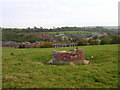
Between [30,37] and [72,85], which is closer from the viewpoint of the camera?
[72,85]

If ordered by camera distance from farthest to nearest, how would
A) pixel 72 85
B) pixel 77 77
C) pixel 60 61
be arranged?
1. pixel 60 61
2. pixel 77 77
3. pixel 72 85

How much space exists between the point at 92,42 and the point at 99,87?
146 feet

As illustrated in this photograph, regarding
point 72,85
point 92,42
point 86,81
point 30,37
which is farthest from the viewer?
point 30,37

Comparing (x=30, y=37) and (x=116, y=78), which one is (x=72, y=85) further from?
(x=30, y=37)

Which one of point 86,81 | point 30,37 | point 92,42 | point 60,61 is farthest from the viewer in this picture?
point 30,37

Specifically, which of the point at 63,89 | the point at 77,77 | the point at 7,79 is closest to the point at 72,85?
the point at 63,89

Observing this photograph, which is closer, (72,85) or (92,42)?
(72,85)

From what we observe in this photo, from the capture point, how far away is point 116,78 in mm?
7555

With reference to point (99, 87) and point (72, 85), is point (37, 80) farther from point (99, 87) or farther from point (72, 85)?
point (99, 87)

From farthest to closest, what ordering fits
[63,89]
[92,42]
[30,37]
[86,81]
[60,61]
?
[30,37], [92,42], [60,61], [86,81], [63,89]

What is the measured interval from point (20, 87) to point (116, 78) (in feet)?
19.2

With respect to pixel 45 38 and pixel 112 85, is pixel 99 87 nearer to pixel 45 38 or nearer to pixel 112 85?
pixel 112 85

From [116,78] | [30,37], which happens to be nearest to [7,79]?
[116,78]

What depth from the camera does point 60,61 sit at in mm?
13859
